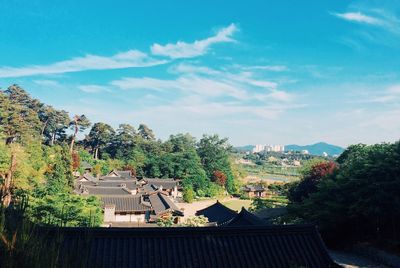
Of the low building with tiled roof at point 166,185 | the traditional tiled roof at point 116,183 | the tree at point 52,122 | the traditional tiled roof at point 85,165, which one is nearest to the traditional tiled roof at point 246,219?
the traditional tiled roof at point 116,183

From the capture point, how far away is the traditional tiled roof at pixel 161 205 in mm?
27531

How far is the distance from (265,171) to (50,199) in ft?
345

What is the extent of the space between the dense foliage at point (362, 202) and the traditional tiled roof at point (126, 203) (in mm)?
12867

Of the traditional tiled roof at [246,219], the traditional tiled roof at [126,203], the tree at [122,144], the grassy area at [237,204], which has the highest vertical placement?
the tree at [122,144]

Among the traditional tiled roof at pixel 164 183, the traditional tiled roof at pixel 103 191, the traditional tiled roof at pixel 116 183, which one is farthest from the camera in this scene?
the traditional tiled roof at pixel 164 183

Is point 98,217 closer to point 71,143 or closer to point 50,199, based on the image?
point 50,199

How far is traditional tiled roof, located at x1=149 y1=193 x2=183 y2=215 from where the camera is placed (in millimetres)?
27531

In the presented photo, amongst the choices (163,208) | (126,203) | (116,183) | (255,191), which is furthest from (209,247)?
(255,191)

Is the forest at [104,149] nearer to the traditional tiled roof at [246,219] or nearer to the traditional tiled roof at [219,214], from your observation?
the traditional tiled roof at [219,214]

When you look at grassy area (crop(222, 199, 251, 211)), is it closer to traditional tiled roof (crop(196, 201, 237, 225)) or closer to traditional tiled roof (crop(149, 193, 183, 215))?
traditional tiled roof (crop(149, 193, 183, 215))

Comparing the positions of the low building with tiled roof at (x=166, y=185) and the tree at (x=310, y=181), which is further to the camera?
the low building with tiled roof at (x=166, y=185)

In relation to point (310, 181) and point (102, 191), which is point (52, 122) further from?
point (310, 181)

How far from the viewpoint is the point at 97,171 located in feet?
162

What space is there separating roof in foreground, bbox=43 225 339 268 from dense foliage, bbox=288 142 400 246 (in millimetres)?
8263
